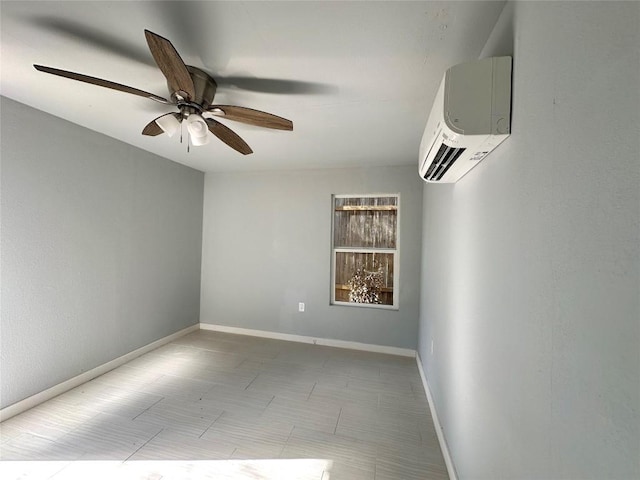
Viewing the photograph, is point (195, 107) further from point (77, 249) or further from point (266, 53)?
point (77, 249)

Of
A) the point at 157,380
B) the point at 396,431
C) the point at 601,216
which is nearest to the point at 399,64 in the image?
the point at 601,216

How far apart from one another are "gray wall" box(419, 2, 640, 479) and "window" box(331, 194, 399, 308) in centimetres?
215

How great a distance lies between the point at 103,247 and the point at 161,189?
3.06ft


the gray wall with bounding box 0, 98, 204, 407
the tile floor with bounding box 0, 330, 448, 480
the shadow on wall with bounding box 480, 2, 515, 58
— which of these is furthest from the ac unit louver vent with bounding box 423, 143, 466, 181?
the gray wall with bounding box 0, 98, 204, 407

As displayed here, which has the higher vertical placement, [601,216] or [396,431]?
[601,216]

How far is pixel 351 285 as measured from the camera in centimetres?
347

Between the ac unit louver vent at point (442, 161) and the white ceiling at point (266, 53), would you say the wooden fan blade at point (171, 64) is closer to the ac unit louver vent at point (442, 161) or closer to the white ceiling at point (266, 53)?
the white ceiling at point (266, 53)

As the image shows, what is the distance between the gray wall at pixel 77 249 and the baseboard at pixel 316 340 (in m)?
0.66

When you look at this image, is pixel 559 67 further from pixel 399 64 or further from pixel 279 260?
pixel 279 260

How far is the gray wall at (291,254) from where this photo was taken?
3201 mm

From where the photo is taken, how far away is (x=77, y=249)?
2318 millimetres

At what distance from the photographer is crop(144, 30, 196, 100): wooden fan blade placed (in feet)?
3.27

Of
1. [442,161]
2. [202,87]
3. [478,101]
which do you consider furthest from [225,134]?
[478,101]

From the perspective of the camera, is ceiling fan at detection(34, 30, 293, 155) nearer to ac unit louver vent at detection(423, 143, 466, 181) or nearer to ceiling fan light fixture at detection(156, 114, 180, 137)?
ceiling fan light fixture at detection(156, 114, 180, 137)
